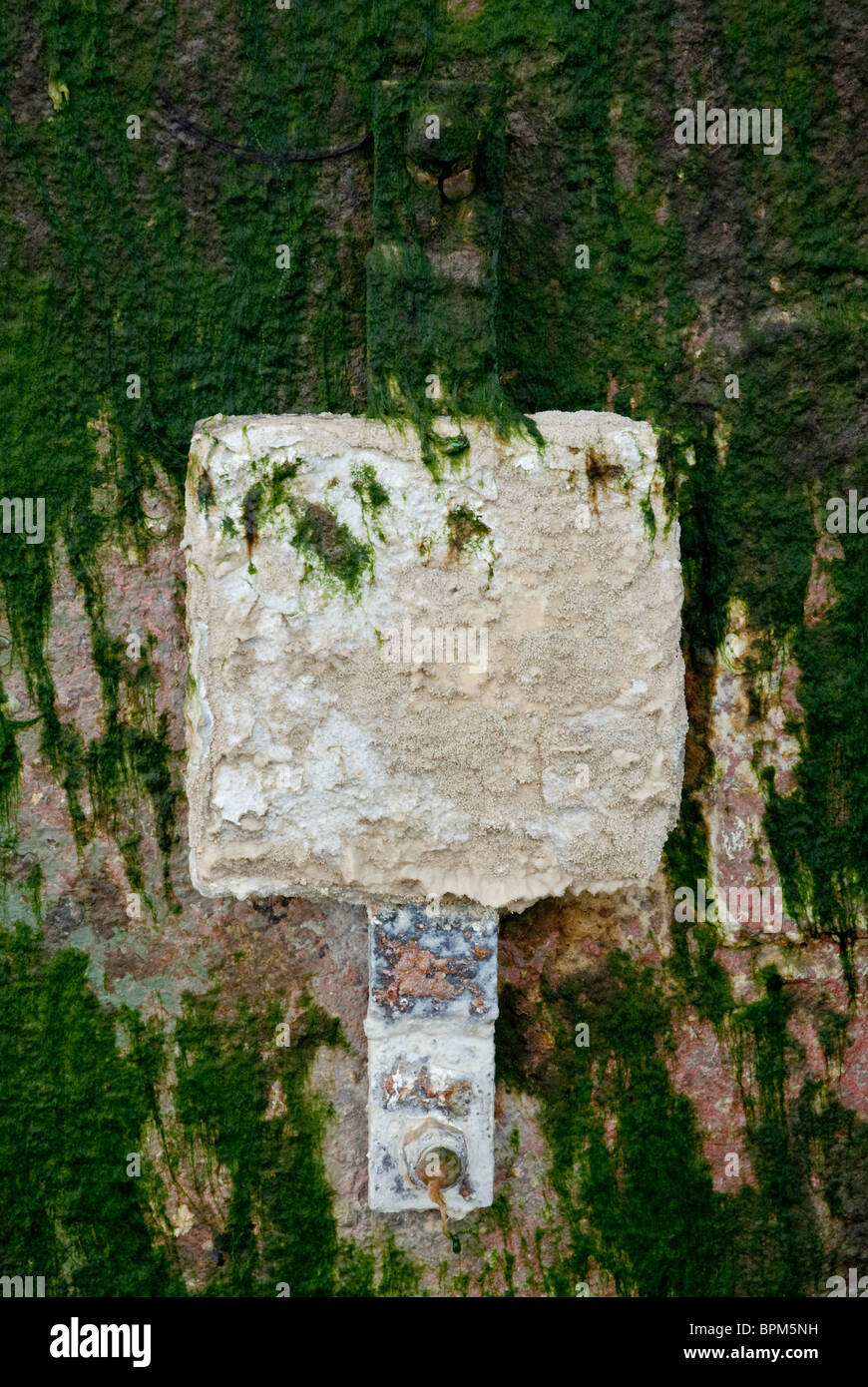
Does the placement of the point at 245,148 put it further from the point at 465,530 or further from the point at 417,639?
the point at 417,639

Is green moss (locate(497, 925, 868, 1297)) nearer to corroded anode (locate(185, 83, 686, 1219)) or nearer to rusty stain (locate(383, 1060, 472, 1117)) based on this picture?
rusty stain (locate(383, 1060, 472, 1117))

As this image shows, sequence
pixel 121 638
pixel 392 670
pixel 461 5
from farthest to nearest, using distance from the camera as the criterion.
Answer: pixel 121 638
pixel 461 5
pixel 392 670

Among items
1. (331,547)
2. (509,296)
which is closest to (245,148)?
(509,296)

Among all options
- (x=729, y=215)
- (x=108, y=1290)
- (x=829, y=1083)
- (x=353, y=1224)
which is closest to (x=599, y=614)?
(x=729, y=215)

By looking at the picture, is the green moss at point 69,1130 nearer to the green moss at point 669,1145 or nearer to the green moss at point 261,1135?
the green moss at point 261,1135

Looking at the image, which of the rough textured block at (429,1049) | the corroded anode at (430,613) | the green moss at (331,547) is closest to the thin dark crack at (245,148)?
the corroded anode at (430,613)

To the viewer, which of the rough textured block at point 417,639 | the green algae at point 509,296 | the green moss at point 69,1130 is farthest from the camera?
the green moss at point 69,1130

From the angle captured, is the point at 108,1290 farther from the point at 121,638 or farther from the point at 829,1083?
the point at 829,1083
